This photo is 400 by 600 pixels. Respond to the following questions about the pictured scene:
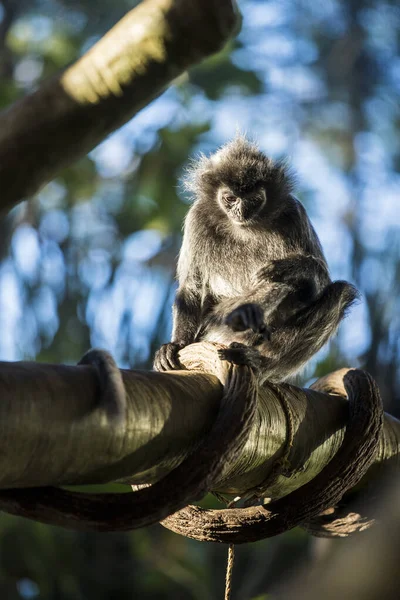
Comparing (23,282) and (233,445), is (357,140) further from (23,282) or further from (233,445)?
(233,445)

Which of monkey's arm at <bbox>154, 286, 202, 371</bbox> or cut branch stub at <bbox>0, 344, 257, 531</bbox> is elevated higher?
monkey's arm at <bbox>154, 286, 202, 371</bbox>

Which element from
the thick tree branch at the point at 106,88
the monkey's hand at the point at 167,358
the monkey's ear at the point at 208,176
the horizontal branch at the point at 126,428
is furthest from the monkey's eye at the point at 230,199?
the thick tree branch at the point at 106,88

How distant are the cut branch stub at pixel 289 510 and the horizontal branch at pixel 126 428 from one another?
0.07 metres

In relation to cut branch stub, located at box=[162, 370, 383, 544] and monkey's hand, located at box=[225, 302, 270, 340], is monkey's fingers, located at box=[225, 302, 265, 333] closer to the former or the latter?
monkey's hand, located at box=[225, 302, 270, 340]

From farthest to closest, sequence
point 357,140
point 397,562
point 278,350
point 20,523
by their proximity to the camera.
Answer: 1. point 357,140
2. point 20,523
3. point 278,350
4. point 397,562

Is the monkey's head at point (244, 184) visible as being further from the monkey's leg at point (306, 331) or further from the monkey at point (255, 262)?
the monkey's leg at point (306, 331)

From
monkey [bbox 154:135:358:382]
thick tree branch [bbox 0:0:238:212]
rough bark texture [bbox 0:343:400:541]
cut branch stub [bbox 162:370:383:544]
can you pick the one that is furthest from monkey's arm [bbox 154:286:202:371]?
thick tree branch [bbox 0:0:238:212]

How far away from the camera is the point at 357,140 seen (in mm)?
11141

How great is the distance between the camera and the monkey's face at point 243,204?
3736 millimetres

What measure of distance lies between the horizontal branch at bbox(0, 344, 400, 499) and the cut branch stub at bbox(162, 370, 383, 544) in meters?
0.07

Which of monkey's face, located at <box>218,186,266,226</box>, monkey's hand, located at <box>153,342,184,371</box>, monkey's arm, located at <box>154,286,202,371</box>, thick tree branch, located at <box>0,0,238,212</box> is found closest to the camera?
thick tree branch, located at <box>0,0,238,212</box>

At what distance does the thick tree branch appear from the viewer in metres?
0.87

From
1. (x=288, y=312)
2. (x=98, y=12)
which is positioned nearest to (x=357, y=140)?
(x=98, y=12)

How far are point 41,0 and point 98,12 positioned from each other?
890 mm
